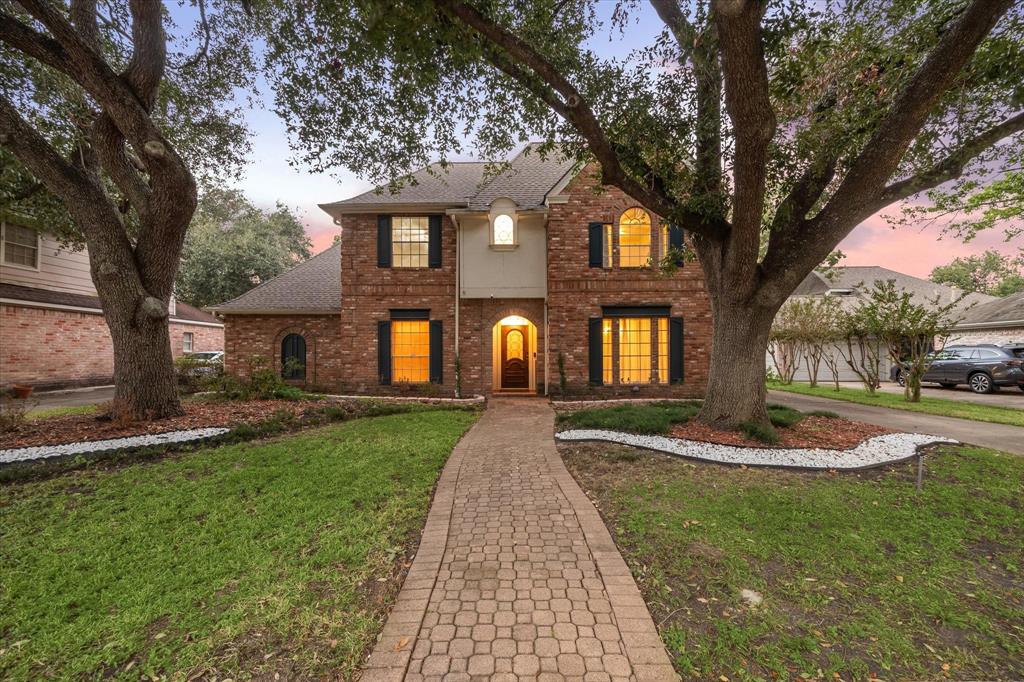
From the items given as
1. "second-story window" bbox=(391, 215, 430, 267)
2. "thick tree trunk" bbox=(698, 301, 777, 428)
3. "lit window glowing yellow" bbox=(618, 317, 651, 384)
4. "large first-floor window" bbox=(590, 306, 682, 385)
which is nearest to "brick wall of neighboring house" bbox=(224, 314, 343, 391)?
"second-story window" bbox=(391, 215, 430, 267)

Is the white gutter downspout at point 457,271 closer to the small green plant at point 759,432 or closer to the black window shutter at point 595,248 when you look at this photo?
the black window shutter at point 595,248

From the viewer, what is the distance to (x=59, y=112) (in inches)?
324

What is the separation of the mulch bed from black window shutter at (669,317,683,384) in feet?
29.7

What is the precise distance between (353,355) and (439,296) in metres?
3.11

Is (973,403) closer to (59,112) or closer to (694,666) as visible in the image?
(694,666)

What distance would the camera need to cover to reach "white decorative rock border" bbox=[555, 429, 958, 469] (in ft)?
16.9

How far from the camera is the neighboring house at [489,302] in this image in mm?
10930

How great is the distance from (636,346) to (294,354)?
35.1ft

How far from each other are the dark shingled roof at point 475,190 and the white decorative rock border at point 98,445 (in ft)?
23.6

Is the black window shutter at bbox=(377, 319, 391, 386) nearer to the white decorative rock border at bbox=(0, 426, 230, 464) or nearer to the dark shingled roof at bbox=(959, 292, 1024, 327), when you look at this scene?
the white decorative rock border at bbox=(0, 426, 230, 464)

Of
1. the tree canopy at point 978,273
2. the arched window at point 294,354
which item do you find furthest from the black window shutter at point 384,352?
the tree canopy at point 978,273

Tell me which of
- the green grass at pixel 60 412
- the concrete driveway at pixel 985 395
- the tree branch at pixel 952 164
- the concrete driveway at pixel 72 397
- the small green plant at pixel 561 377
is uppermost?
the tree branch at pixel 952 164

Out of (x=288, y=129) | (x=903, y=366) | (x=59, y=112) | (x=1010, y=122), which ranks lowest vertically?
(x=903, y=366)

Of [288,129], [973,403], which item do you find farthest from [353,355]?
[973,403]
